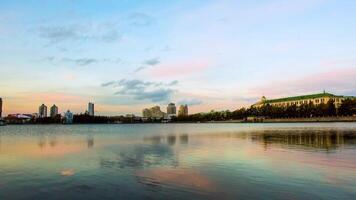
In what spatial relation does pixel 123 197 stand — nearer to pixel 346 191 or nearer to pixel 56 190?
pixel 56 190

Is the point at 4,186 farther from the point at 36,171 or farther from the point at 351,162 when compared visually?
the point at 351,162

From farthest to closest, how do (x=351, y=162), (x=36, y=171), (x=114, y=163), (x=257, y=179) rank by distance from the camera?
(x=114, y=163) → (x=351, y=162) → (x=36, y=171) → (x=257, y=179)

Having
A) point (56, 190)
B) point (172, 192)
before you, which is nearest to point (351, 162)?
point (172, 192)

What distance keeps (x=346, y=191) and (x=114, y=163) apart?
1981cm

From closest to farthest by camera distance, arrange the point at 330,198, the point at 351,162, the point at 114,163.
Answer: the point at 330,198
the point at 351,162
the point at 114,163

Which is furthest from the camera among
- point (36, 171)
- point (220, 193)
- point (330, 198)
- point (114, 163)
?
point (114, 163)

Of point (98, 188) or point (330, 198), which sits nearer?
point (330, 198)

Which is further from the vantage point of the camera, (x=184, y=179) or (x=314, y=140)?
(x=314, y=140)

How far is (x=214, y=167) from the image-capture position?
2831 centimetres

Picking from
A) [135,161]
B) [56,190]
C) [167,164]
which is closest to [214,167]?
[167,164]

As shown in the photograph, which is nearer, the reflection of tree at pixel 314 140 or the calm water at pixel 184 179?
the calm water at pixel 184 179

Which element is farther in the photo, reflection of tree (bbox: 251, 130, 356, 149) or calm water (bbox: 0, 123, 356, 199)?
reflection of tree (bbox: 251, 130, 356, 149)

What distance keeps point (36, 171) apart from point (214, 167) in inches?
555

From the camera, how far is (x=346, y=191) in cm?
1880
